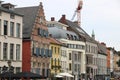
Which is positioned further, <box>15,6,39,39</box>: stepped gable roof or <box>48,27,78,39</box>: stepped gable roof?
<box>48,27,78,39</box>: stepped gable roof

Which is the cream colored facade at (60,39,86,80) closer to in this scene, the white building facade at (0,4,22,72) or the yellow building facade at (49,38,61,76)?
the yellow building facade at (49,38,61,76)

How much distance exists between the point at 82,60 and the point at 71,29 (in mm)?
8350

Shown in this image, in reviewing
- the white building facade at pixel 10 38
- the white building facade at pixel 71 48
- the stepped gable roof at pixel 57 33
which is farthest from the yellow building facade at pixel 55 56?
the white building facade at pixel 10 38

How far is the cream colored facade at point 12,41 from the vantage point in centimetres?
6919

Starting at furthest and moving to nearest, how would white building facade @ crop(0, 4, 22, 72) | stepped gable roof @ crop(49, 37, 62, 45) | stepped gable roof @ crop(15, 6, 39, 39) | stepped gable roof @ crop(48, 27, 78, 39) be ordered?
stepped gable roof @ crop(48, 27, 78, 39), stepped gable roof @ crop(49, 37, 62, 45), stepped gable roof @ crop(15, 6, 39, 39), white building facade @ crop(0, 4, 22, 72)

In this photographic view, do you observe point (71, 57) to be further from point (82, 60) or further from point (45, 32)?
point (45, 32)

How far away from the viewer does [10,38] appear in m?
71.8

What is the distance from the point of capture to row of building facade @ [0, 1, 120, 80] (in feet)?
235

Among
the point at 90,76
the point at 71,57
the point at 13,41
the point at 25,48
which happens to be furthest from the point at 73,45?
the point at 13,41

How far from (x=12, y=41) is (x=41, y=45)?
12.7m

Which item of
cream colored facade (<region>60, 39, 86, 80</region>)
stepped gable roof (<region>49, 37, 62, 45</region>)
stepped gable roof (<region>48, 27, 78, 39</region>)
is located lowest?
cream colored facade (<region>60, 39, 86, 80</region>)

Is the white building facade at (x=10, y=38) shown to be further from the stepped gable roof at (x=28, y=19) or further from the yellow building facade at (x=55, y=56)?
the yellow building facade at (x=55, y=56)

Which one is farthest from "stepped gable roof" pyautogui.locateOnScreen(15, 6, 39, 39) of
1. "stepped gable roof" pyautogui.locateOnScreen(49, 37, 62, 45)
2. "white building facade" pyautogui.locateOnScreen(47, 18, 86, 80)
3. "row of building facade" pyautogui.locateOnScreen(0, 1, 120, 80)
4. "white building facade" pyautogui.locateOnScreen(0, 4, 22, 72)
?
"white building facade" pyautogui.locateOnScreen(47, 18, 86, 80)

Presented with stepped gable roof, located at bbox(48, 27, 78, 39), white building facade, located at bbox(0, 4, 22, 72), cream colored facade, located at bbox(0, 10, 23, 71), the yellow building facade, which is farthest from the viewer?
stepped gable roof, located at bbox(48, 27, 78, 39)
